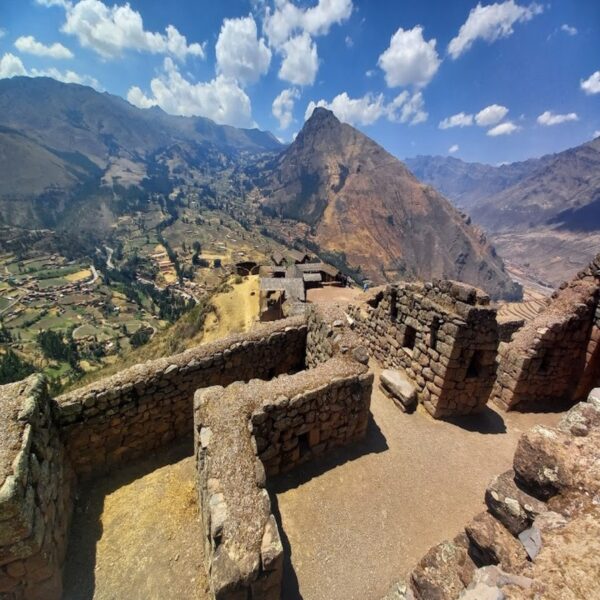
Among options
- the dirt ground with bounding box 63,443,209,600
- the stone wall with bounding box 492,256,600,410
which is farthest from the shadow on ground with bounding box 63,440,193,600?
the stone wall with bounding box 492,256,600,410

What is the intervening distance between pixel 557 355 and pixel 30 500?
13.5 meters

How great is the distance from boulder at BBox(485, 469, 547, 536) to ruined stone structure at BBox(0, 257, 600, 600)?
2 cm

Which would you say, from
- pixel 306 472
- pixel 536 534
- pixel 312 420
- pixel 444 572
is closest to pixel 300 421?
pixel 312 420

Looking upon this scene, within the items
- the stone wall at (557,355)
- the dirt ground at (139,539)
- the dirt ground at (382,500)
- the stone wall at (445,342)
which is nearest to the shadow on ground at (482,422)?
the dirt ground at (382,500)

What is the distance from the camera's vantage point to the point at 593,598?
228 centimetres

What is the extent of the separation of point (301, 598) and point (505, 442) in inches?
272

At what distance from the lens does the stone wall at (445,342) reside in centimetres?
841

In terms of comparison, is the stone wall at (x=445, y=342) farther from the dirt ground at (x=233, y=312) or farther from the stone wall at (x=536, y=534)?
the dirt ground at (x=233, y=312)

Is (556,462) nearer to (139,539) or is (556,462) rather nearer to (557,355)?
(139,539)

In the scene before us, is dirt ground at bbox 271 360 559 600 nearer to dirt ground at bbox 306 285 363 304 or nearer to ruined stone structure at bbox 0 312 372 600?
ruined stone structure at bbox 0 312 372 600

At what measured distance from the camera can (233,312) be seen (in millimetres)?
31125

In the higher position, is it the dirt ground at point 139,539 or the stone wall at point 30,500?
the stone wall at point 30,500

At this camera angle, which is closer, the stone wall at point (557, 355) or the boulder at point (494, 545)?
the boulder at point (494, 545)

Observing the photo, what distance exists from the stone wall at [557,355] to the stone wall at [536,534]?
6753 millimetres
